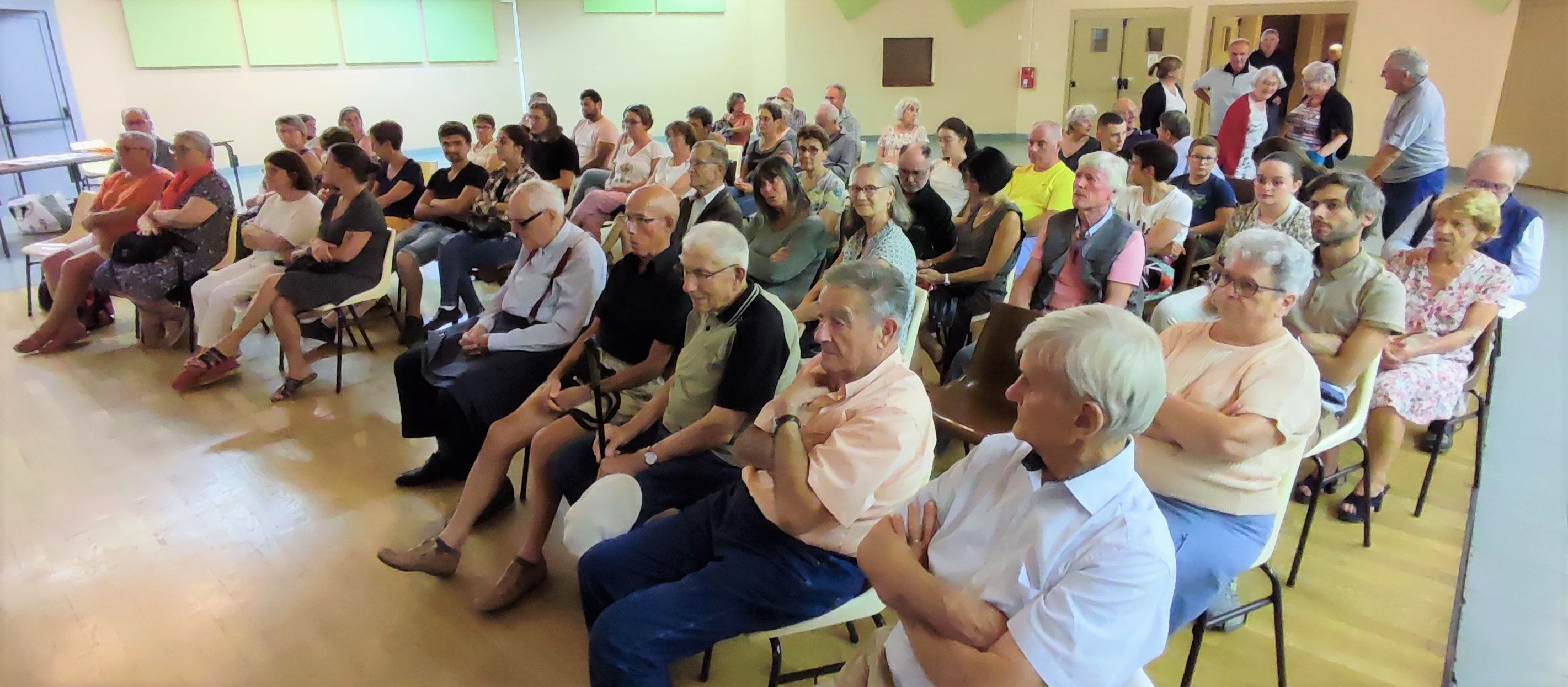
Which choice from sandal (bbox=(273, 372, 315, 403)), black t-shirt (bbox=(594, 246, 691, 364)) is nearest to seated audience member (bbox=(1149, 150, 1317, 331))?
black t-shirt (bbox=(594, 246, 691, 364))

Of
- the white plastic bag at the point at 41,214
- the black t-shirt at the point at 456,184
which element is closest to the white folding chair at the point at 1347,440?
the black t-shirt at the point at 456,184

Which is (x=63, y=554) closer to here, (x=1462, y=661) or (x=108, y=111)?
(x=1462, y=661)

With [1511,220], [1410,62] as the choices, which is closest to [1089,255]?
[1511,220]

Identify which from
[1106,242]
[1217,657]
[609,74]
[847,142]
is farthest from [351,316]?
[609,74]

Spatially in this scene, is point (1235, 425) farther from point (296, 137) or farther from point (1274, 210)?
point (296, 137)

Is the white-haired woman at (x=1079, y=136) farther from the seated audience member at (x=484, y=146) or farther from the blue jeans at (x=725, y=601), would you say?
the blue jeans at (x=725, y=601)

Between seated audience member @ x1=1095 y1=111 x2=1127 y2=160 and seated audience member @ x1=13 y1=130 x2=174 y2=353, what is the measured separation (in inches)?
224

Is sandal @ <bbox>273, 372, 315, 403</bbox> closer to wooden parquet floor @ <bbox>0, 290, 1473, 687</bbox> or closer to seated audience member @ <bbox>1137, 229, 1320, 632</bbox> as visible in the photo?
wooden parquet floor @ <bbox>0, 290, 1473, 687</bbox>

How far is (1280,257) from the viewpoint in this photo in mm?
1961

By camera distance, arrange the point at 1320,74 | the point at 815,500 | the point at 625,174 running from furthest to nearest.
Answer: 1. the point at 625,174
2. the point at 1320,74
3. the point at 815,500

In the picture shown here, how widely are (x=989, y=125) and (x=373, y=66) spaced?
931 centimetres

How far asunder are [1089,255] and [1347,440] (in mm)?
1050

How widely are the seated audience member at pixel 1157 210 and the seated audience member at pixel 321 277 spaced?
359cm

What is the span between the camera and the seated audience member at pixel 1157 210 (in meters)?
3.85
